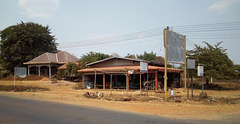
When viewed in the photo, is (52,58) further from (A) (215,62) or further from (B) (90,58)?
(A) (215,62)

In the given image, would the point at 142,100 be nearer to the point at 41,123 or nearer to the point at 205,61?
the point at 41,123

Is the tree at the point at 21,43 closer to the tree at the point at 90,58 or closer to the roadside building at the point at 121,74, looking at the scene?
the tree at the point at 90,58

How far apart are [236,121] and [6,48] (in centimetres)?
5015

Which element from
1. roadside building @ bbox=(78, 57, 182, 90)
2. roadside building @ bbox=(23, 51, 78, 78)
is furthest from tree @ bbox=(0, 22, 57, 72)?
roadside building @ bbox=(78, 57, 182, 90)

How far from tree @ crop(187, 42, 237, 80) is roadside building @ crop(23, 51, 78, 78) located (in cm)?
2834

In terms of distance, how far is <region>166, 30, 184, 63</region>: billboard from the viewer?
16125 millimetres

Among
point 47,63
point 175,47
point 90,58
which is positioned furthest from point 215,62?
point 47,63

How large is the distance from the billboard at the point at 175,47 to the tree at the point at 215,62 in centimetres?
859

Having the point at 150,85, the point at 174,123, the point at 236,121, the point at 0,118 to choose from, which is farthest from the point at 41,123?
the point at 150,85

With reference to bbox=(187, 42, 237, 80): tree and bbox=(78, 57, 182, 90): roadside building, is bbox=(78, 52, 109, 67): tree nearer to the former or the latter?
bbox=(78, 57, 182, 90): roadside building

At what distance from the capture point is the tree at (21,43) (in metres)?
47.8

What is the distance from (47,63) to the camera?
1693 inches

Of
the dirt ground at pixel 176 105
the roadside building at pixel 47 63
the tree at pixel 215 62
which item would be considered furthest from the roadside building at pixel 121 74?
the roadside building at pixel 47 63

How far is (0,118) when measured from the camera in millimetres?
9320
